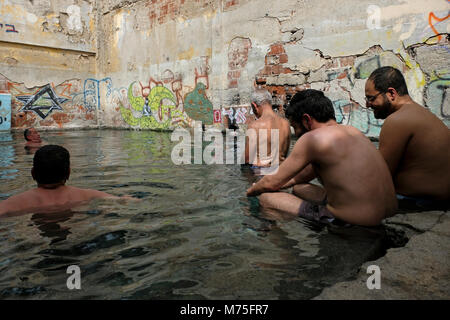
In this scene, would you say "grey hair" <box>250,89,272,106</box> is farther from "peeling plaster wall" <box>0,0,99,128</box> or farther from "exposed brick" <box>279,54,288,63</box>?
"peeling plaster wall" <box>0,0,99,128</box>

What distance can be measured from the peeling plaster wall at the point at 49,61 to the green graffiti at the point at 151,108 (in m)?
2.39

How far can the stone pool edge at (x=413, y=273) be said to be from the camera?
50.0 inches

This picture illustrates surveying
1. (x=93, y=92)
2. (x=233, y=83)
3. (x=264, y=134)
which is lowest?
(x=264, y=134)

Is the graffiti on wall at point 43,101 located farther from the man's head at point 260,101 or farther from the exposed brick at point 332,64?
the man's head at point 260,101

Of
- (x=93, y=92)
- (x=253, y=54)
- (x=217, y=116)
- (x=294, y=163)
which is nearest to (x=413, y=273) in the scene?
(x=294, y=163)

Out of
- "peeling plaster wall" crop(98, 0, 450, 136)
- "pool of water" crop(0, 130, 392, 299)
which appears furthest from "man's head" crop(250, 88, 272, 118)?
"peeling plaster wall" crop(98, 0, 450, 136)

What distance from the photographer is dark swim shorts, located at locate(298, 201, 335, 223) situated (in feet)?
7.73

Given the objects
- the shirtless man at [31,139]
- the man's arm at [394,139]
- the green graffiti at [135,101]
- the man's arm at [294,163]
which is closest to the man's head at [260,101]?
the man's arm at [294,163]

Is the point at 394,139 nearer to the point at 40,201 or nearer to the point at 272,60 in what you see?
the point at 40,201

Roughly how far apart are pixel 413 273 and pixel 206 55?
32.1 feet

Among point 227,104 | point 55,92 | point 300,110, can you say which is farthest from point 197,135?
point 300,110

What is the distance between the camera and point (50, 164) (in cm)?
257

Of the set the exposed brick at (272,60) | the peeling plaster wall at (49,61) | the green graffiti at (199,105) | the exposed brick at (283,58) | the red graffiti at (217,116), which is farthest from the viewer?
the peeling plaster wall at (49,61)

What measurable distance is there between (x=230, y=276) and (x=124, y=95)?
13135 millimetres
